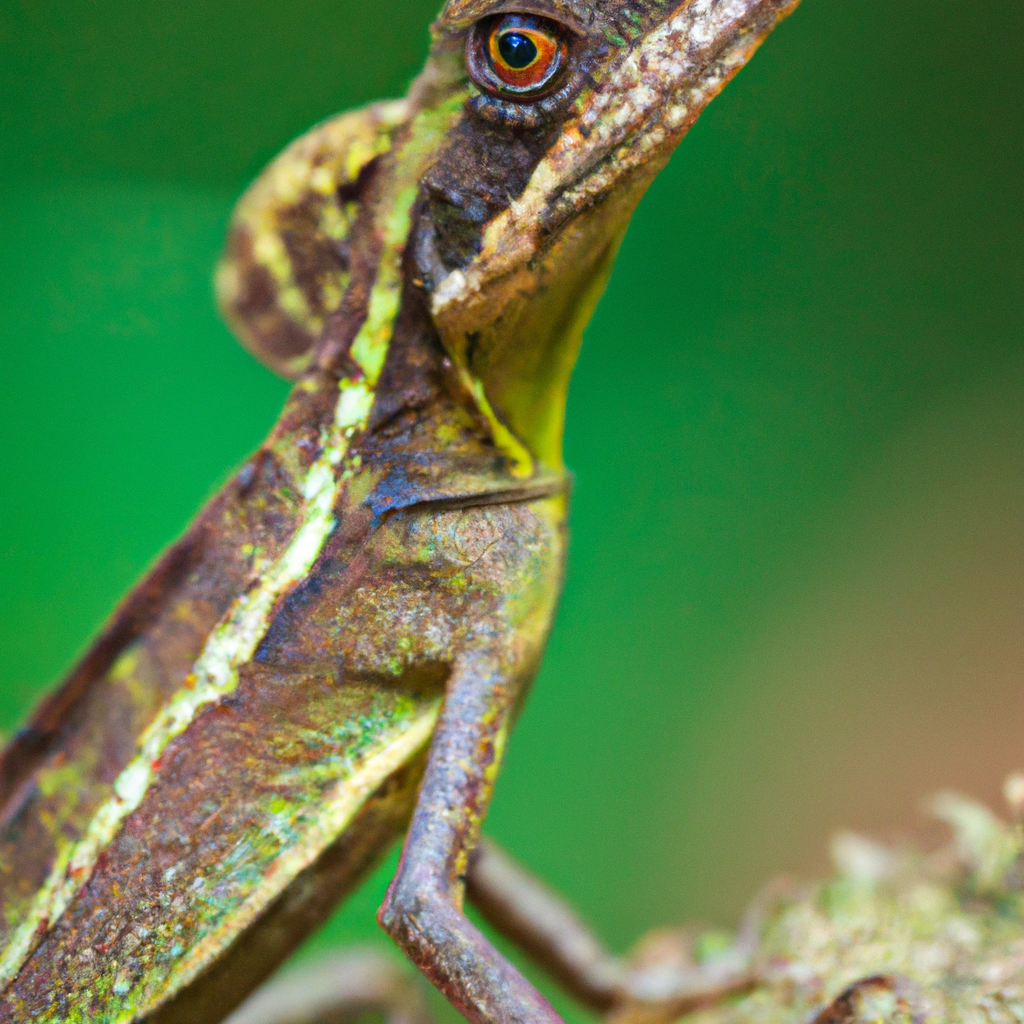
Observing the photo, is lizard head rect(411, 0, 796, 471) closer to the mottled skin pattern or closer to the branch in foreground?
the mottled skin pattern

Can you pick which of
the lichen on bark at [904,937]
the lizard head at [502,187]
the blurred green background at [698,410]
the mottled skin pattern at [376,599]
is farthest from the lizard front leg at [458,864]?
the blurred green background at [698,410]

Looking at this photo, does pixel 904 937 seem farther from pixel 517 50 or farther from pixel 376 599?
pixel 517 50

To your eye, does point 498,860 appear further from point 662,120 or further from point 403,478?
point 662,120

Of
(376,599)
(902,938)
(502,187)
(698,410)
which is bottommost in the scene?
(902,938)

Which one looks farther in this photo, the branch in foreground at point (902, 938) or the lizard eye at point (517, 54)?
the branch in foreground at point (902, 938)

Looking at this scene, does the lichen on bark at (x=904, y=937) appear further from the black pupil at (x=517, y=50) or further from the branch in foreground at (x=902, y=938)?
the black pupil at (x=517, y=50)

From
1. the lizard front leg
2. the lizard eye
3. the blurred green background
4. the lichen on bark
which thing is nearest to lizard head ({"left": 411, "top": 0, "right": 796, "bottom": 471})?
the lizard eye

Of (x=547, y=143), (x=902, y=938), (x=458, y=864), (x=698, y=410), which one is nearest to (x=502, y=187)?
(x=547, y=143)

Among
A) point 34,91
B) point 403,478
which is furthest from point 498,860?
point 34,91
